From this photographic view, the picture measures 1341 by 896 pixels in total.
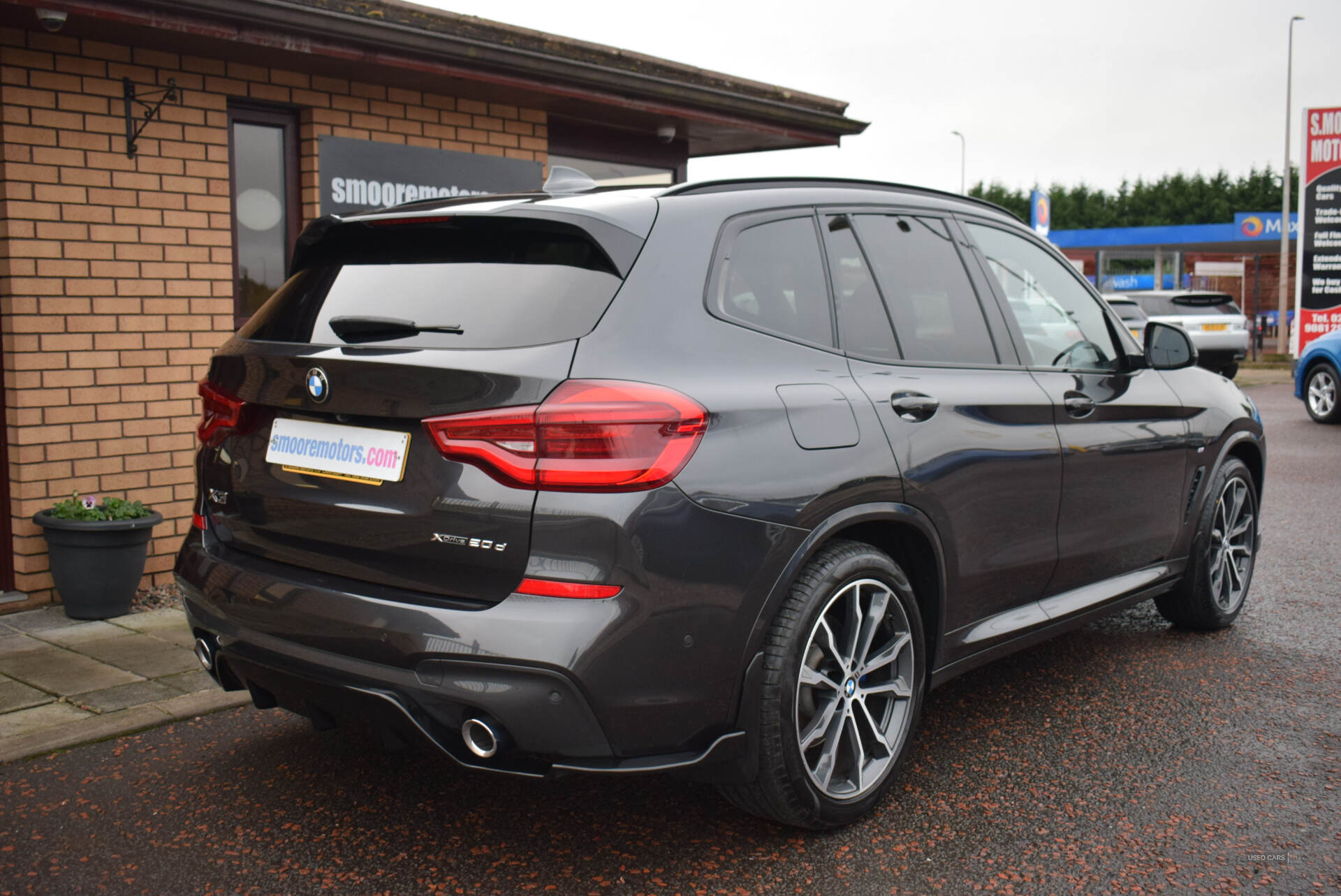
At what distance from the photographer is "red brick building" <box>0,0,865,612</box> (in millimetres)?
5848

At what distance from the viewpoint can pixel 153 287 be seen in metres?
6.37

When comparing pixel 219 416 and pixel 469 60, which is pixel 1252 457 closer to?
pixel 219 416

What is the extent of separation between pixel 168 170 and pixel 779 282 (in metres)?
4.36

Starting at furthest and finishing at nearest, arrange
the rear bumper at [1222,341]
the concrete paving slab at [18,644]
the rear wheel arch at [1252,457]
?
the rear bumper at [1222,341], the rear wheel arch at [1252,457], the concrete paving slab at [18,644]

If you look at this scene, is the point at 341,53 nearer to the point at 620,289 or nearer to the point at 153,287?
the point at 153,287

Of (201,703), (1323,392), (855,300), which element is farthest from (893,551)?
(1323,392)

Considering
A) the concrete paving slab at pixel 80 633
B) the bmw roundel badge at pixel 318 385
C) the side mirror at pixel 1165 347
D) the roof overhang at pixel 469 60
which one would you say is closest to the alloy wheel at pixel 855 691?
the bmw roundel badge at pixel 318 385

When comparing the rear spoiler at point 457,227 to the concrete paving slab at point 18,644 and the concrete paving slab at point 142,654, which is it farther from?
the concrete paving slab at point 18,644

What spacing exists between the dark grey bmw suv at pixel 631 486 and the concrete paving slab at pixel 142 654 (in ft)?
5.63

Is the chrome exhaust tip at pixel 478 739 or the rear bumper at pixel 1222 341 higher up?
the rear bumper at pixel 1222 341

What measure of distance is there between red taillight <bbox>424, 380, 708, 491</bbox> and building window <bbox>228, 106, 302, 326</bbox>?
15.2ft

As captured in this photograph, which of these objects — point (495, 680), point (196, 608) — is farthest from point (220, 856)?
point (495, 680)

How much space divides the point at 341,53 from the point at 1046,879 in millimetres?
5392

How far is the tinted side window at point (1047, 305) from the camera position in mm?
4305
